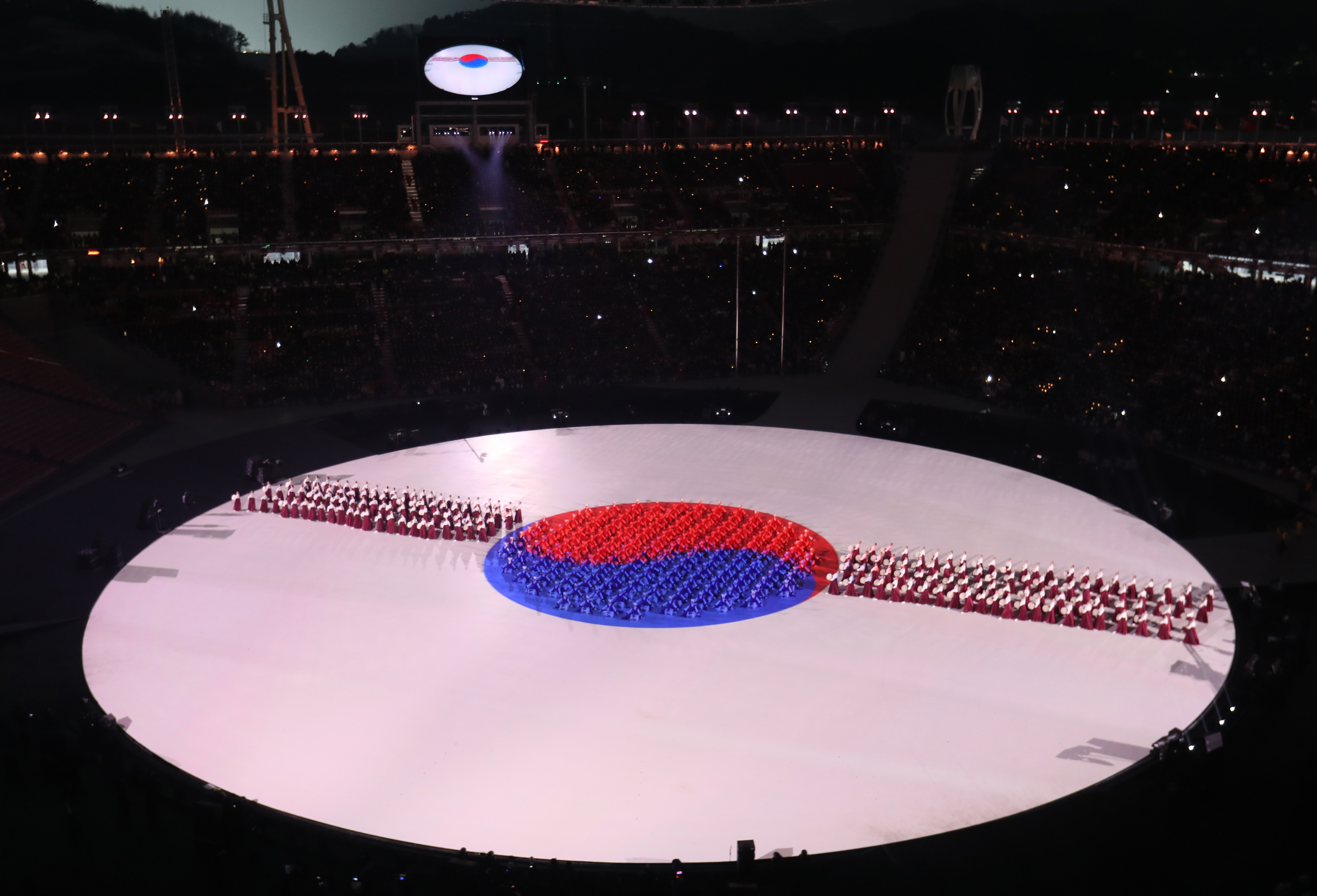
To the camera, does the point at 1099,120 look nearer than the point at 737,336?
No

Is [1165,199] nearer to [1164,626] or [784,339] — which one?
[784,339]

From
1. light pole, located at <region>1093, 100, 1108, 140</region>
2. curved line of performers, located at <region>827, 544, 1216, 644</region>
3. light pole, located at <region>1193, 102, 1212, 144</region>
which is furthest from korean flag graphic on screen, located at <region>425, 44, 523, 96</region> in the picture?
curved line of performers, located at <region>827, 544, 1216, 644</region>

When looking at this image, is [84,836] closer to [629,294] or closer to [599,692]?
[599,692]

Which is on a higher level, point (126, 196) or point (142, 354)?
point (126, 196)

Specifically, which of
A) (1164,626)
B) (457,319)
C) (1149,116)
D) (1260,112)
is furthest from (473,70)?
(1164,626)

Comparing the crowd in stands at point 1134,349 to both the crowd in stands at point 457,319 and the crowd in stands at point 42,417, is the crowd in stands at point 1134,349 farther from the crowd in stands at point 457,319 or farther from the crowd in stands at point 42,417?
the crowd in stands at point 42,417

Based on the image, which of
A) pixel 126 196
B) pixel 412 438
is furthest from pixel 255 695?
pixel 126 196

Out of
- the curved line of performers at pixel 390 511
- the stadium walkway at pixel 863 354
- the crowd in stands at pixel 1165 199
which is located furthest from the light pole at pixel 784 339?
the curved line of performers at pixel 390 511

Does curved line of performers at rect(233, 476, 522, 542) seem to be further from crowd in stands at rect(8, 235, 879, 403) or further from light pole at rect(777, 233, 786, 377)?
light pole at rect(777, 233, 786, 377)
